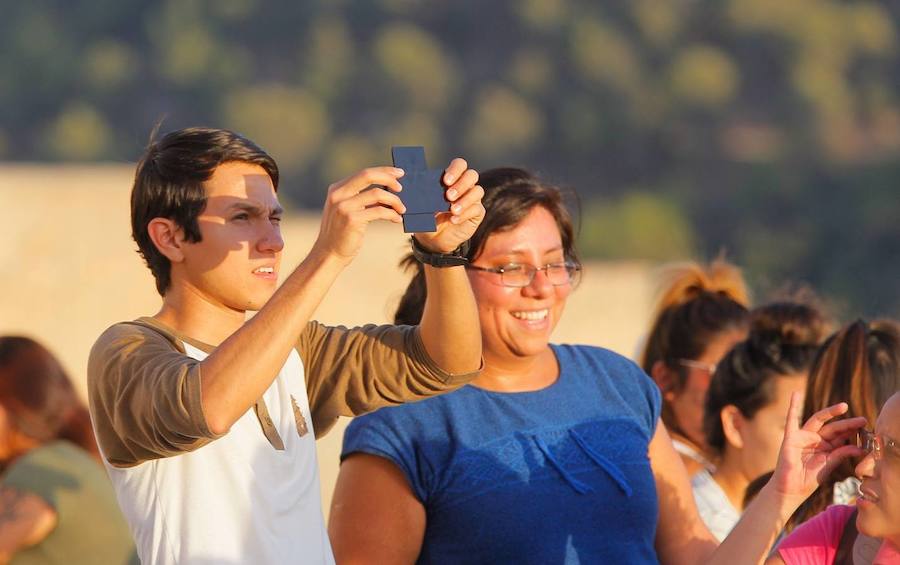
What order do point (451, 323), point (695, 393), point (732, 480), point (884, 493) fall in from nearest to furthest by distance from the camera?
point (884, 493), point (451, 323), point (732, 480), point (695, 393)

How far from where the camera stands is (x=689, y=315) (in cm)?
451

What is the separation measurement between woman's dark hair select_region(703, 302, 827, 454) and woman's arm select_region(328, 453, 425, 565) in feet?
4.47

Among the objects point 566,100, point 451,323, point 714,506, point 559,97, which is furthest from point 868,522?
point 559,97

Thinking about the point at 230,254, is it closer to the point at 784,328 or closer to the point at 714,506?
the point at 714,506

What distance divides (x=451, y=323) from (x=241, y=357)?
1.70 feet

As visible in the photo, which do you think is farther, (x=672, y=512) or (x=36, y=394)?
(x=36, y=394)

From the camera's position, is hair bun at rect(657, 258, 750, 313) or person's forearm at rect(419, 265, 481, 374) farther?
hair bun at rect(657, 258, 750, 313)

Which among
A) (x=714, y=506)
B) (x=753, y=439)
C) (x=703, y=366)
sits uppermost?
(x=703, y=366)

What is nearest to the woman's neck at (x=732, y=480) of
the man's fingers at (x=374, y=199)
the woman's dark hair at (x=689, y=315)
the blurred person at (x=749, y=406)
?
the blurred person at (x=749, y=406)

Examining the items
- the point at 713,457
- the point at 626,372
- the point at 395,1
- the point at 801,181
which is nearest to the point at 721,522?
the point at 713,457

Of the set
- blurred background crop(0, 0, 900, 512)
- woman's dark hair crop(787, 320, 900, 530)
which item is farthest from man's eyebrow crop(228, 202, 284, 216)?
blurred background crop(0, 0, 900, 512)

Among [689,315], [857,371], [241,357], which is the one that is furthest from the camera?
[689,315]

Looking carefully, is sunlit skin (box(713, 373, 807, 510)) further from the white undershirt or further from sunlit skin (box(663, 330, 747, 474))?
sunlit skin (box(663, 330, 747, 474))

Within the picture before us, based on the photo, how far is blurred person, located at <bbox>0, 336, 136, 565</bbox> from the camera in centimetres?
376
